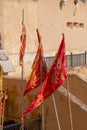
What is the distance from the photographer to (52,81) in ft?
35.7

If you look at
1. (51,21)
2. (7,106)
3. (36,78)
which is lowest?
(7,106)

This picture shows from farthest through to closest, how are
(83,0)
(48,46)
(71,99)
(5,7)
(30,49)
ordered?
(83,0), (48,46), (30,49), (5,7), (71,99)

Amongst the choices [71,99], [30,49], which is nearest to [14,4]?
[30,49]

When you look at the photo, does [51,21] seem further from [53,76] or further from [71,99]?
[53,76]

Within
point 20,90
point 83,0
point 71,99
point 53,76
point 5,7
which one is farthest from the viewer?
point 83,0

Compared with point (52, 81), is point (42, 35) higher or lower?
higher

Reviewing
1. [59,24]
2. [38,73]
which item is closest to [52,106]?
[38,73]

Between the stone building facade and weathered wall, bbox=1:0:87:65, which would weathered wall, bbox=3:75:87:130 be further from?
weathered wall, bbox=1:0:87:65

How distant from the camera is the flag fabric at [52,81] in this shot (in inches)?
421

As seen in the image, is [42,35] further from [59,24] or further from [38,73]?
[38,73]

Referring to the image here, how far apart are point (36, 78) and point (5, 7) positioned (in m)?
6.35

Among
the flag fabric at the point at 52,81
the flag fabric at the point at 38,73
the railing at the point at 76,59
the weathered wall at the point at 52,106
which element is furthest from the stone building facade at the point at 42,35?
the flag fabric at the point at 52,81

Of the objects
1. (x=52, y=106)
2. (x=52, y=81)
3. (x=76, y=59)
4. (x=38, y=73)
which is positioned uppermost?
(x=38, y=73)

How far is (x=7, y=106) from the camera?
15422 millimetres
